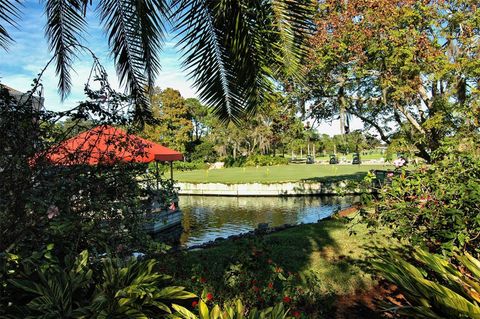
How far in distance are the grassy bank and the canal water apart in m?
6.12

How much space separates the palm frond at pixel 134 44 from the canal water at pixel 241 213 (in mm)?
→ 8402

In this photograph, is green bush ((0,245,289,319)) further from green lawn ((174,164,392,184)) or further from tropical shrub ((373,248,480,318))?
green lawn ((174,164,392,184))

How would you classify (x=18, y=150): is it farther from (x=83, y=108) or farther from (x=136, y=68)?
(x=136, y=68)

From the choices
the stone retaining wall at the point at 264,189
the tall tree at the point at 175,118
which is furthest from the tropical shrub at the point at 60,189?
the tall tree at the point at 175,118

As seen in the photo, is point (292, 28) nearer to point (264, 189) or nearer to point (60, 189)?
point (60, 189)

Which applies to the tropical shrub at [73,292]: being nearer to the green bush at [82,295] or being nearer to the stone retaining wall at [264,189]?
the green bush at [82,295]

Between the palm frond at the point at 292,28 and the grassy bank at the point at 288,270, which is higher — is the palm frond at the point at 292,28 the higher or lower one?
the higher one

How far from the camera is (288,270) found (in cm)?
562

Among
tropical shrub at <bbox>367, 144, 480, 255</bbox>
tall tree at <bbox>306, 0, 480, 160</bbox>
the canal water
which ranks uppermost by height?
tall tree at <bbox>306, 0, 480, 160</bbox>

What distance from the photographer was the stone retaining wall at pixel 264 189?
2299 cm

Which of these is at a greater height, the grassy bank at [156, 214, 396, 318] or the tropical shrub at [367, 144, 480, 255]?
the tropical shrub at [367, 144, 480, 255]

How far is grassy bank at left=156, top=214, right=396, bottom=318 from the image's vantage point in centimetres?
421

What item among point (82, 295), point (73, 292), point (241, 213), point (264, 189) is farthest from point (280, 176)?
point (73, 292)

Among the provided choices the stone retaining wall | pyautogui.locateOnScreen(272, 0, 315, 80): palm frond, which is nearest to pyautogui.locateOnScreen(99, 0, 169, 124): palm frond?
pyautogui.locateOnScreen(272, 0, 315, 80): palm frond
